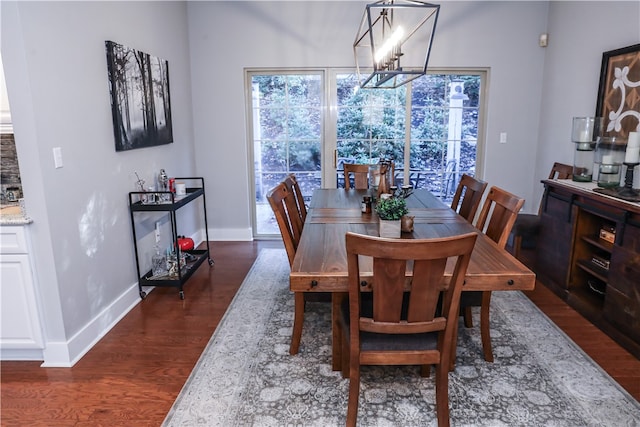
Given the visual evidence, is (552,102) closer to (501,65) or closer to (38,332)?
(501,65)

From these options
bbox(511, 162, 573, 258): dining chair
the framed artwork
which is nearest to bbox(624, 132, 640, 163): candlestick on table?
bbox(511, 162, 573, 258): dining chair

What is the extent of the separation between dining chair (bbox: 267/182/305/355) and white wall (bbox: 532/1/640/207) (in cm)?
291

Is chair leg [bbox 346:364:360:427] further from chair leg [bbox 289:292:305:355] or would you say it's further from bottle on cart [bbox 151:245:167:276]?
bottle on cart [bbox 151:245:167:276]

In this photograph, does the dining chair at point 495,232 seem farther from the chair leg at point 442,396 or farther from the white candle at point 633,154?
the white candle at point 633,154

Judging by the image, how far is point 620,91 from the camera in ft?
11.1

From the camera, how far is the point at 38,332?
96.3 inches

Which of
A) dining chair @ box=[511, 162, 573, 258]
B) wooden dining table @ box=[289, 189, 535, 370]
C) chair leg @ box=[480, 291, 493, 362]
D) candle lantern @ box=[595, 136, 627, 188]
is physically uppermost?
candle lantern @ box=[595, 136, 627, 188]

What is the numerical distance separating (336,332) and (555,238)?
2149 mm

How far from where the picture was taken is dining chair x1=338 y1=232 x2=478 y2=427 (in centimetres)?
153

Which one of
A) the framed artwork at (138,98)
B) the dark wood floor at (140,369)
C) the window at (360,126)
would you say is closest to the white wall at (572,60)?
the window at (360,126)

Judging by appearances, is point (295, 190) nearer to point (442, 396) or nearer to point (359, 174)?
point (359, 174)

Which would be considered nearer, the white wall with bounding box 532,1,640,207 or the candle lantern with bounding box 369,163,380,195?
the candle lantern with bounding box 369,163,380,195

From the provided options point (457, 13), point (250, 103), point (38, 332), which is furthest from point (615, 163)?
point (38, 332)

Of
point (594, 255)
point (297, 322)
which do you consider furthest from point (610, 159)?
point (297, 322)
